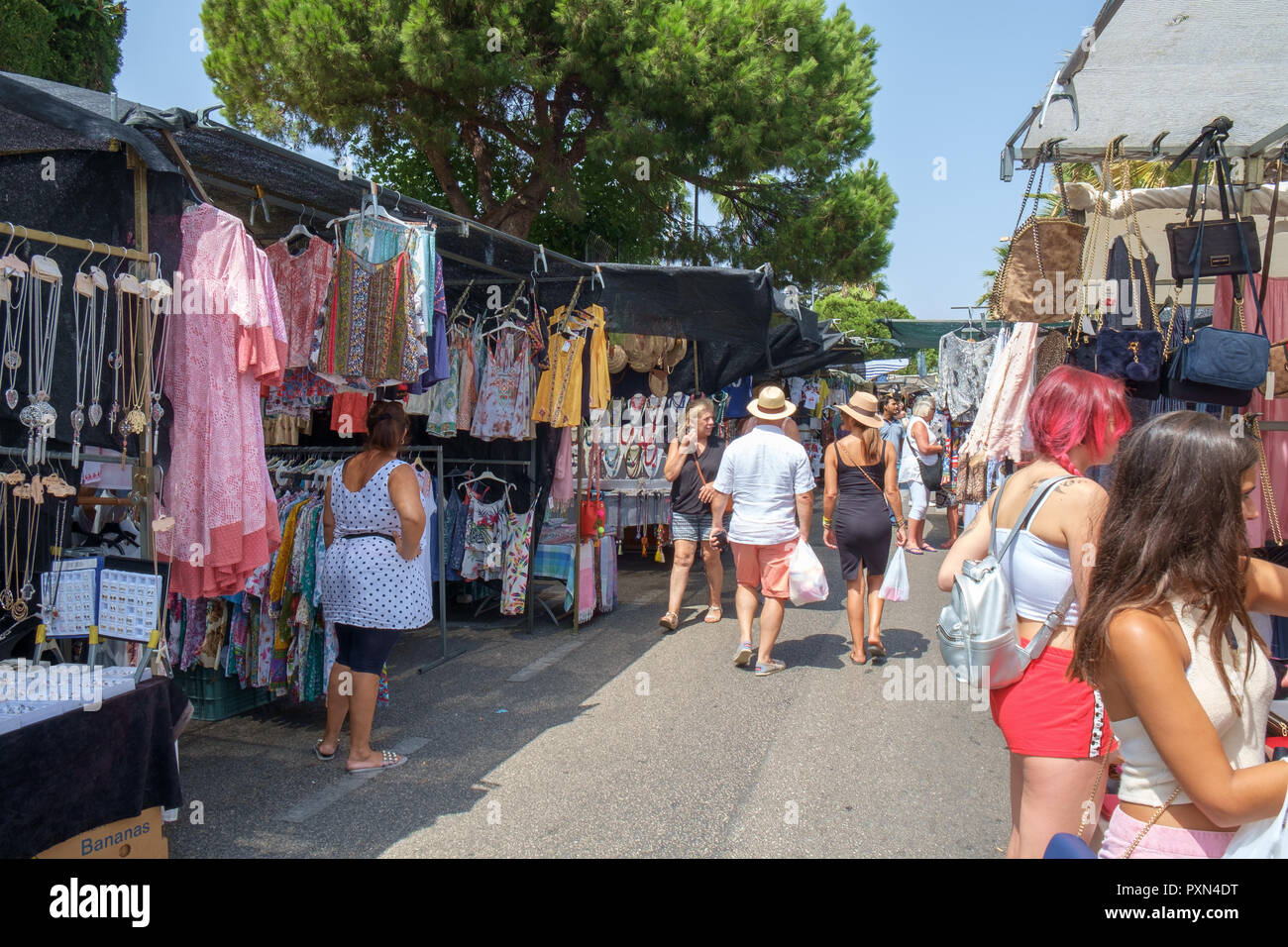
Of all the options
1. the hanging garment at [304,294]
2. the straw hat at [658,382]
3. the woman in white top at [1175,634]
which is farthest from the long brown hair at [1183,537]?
the straw hat at [658,382]

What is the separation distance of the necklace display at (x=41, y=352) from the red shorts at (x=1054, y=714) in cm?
333

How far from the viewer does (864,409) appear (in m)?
6.27

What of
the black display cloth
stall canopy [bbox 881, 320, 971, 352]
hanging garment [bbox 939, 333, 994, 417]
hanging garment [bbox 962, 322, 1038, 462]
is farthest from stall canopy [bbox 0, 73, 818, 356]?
stall canopy [bbox 881, 320, 971, 352]

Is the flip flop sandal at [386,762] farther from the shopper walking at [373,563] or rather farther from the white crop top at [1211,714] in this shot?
the white crop top at [1211,714]

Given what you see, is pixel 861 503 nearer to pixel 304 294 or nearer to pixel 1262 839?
pixel 304 294

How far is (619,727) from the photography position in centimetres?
493

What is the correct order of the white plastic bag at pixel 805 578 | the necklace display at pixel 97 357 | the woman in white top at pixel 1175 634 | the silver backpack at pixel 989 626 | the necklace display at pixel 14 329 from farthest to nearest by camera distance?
the white plastic bag at pixel 805 578
the necklace display at pixel 97 357
the necklace display at pixel 14 329
the silver backpack at pixel 989 626
the woman in white top at pixel 1175 634

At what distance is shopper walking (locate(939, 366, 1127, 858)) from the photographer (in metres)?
2.46

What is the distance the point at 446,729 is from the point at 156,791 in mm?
1966

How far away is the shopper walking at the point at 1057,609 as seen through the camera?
8.05 feet

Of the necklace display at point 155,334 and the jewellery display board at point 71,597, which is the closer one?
the jewellery display board at point 71,597

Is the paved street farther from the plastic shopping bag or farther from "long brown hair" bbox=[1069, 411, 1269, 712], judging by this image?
"long brown hair" bbox=[1069, 411, 1269, 712]
